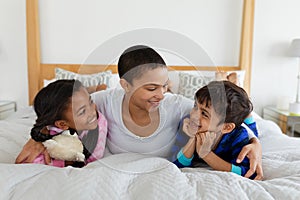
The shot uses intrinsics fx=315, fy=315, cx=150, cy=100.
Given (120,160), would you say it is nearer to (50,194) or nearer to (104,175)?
(104,175)

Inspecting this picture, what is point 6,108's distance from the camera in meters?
2.84

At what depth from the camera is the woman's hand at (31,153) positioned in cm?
105

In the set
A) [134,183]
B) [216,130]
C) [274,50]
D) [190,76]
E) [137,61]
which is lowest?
[134,183]

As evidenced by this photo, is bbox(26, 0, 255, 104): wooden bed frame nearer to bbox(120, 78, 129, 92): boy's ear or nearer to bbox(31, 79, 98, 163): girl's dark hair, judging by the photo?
bbox(31, 79, 98, 163): girl's dark hair

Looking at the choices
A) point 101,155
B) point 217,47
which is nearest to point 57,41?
point 217,47

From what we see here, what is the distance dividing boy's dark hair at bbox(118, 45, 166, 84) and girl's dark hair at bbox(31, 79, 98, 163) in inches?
7.6

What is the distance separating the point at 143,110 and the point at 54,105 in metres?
0.30

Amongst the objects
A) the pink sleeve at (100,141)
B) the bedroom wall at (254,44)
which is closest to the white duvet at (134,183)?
the pink sleeve at (100,141)

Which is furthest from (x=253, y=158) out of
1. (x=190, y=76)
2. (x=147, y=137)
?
(x=190, y=76)

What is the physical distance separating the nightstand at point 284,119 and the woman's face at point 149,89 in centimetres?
203

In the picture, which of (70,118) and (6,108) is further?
(6,108)

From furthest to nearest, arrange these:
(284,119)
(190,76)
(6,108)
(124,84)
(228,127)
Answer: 1. (6,108)
2. (284,119)
3. (190,76)
4. (228,127)
5. (124,84)

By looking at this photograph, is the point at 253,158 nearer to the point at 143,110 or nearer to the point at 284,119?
the point at 143,110

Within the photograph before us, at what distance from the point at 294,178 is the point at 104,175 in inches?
21.2
